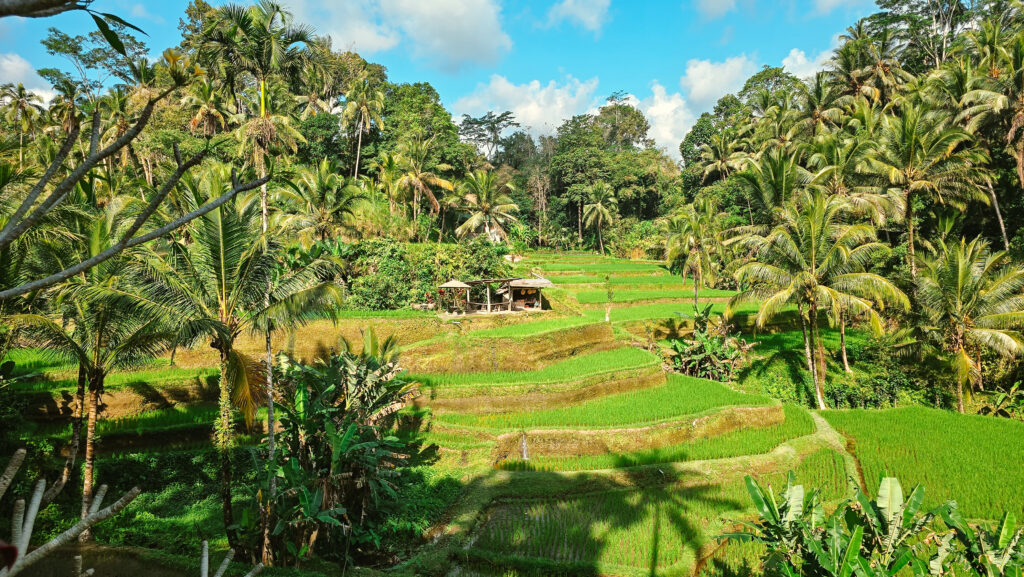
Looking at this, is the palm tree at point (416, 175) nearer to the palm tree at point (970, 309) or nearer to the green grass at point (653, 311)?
the green grass at point (653, 311)

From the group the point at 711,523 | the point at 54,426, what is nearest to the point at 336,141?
the point at 54,426

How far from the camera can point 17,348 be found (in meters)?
13.5

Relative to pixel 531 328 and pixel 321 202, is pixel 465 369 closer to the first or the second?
pixel 531 328

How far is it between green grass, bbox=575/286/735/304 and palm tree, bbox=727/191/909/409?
9865 millimetres

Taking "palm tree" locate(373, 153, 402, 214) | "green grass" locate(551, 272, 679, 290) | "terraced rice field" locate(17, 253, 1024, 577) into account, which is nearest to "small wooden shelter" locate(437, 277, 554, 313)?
"terraced rice field" locate(17, 253, 1024, 577)

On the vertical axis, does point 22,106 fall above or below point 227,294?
above

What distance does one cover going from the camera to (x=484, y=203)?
2717 cm

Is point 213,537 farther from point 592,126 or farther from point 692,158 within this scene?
point 592,126

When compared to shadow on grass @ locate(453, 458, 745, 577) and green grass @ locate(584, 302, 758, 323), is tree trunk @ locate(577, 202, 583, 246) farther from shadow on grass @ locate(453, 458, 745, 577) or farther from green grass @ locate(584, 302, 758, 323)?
shadow on grass @ locate(453, 458, 745, 577)

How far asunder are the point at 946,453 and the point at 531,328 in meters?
11.0

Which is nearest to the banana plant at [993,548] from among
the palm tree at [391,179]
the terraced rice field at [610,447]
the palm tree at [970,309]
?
the terraced rice field at [610,447]

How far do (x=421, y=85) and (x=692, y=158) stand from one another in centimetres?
2560

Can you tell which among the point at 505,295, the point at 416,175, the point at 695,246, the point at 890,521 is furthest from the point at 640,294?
the point at 890,521

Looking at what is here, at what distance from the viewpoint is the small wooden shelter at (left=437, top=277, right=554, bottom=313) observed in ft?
62.2
